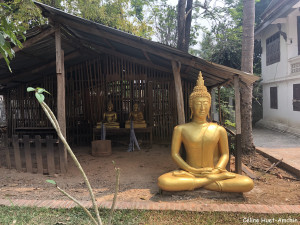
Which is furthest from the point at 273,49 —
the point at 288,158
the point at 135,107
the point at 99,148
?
the point at 99,148

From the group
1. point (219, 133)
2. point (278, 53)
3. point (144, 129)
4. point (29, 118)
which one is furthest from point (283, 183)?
point (278, 53)

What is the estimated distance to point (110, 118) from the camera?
27.9 feet

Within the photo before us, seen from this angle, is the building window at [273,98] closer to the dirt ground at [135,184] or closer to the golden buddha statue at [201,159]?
the dirt ground at [135,184]

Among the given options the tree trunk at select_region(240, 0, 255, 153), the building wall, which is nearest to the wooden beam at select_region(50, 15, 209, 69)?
the tree trunk at select_region(240, 0, 255, 153)

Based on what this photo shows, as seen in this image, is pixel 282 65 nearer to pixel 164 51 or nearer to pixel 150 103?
pixel 150 103

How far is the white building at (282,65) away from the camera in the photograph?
11516mm

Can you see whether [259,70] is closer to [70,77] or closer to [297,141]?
[297,141]

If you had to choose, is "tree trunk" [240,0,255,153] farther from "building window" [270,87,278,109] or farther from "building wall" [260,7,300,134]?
"building window" [270,87,278,109]

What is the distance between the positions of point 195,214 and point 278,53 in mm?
12497

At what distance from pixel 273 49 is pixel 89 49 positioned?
425 inches

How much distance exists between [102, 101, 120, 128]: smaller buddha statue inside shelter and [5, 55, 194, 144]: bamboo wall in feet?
1.48

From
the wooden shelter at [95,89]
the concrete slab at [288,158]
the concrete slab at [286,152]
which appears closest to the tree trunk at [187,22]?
the wooden shelter at [95,89]

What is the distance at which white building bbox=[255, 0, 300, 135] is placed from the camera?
11.5 m

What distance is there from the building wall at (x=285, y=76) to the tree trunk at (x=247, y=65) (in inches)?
230
